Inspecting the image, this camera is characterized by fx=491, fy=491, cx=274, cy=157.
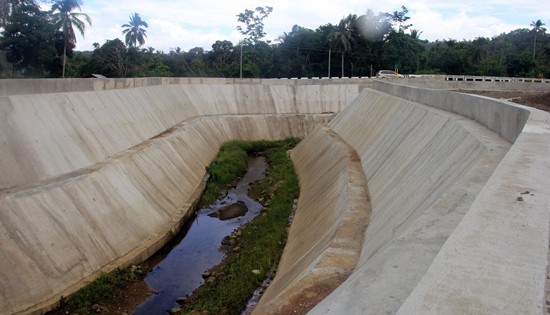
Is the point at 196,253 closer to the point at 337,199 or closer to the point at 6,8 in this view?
the point at 337,199

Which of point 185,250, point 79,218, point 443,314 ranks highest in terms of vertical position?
point 443,314

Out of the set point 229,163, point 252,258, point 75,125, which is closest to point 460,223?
point 252,258

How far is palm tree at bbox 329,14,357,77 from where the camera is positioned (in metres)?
66.6

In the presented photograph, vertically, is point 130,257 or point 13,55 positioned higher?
point 13,55

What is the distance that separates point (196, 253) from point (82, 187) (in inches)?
188

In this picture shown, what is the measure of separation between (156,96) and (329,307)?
2900cm

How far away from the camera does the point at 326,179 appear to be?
2220cm

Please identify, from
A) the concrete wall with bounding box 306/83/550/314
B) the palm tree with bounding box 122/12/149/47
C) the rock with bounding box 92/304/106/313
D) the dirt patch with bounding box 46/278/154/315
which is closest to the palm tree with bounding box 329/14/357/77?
the palm tree with bounding box 122/12/149/47

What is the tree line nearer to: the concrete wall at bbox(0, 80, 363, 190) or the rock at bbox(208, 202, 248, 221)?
the concrete wall at bbox(0, 80, 363, 190)

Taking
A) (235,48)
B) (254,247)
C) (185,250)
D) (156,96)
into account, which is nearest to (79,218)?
(185,250)

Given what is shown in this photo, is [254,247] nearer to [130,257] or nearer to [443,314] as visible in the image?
[130,257]

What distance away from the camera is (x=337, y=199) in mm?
17516

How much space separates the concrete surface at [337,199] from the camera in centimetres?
486

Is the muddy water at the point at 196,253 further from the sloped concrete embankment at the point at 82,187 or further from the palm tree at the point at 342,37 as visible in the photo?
the palm tree at the point at 342,37
